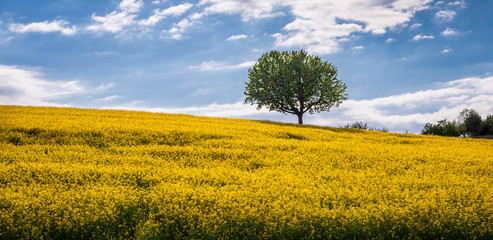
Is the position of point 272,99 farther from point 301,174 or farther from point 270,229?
point 270,229

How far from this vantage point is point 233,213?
9820 mm

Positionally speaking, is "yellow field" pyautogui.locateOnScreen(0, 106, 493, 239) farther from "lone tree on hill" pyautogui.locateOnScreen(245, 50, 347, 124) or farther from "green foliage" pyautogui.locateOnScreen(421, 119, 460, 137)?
"green foliage" pyautogui.locateOnScreen(421, 119, 460, 137)

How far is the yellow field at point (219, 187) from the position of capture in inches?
368

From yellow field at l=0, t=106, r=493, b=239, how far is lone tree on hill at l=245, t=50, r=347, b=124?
23.7 meters

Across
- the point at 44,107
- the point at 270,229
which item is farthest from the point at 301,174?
the point at 44,107

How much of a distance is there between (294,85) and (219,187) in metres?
33.7

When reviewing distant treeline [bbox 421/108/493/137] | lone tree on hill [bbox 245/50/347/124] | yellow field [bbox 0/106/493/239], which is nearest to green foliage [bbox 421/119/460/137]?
distant treeline [bbox 421/108/493/137]

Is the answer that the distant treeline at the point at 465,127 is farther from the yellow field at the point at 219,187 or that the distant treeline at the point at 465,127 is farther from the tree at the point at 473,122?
the yellow field at the point at 219,187

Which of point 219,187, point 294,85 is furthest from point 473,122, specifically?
point 219,187

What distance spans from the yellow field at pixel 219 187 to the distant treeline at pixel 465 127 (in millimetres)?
47516

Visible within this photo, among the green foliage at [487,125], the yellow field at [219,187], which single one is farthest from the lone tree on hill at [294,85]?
the green foliage at [487,125]

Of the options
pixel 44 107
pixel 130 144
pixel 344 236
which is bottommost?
pixel 344 236

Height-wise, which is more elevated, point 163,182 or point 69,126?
point 69,126

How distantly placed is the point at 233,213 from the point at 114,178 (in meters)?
5.70
